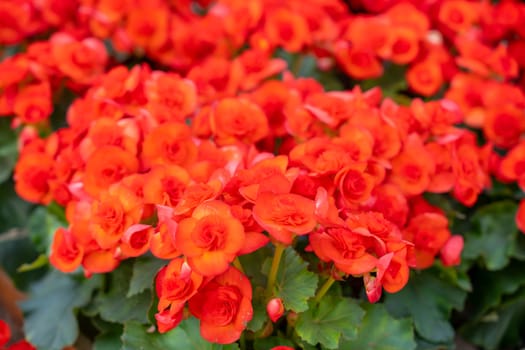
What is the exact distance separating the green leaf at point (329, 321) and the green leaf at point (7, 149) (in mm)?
855

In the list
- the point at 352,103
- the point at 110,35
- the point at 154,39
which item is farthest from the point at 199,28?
the point at 352,103

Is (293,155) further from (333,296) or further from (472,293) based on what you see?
(472,293)

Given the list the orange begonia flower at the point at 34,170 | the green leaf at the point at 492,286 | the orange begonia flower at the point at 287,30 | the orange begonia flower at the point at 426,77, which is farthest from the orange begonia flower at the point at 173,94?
the green leaf at the point at 492,286

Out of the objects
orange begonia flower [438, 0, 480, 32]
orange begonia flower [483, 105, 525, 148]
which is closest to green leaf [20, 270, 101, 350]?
orange begonia flower [483, 105, 525, 148]

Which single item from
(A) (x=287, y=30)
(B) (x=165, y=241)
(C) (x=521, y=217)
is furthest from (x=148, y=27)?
(C) (x=521, y=217)

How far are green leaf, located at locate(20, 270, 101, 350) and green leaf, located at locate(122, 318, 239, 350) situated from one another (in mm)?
209

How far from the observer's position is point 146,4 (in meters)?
1.61

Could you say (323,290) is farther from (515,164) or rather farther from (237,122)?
(515,164)

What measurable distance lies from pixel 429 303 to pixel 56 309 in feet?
2.33

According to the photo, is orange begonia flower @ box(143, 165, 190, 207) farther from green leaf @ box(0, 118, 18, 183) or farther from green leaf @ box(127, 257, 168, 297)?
green leaf @ box(0, 118, 18, 183)

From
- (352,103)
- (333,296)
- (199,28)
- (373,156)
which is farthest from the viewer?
(199,28)

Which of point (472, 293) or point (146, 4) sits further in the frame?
point (146, 4)

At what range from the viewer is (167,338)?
38.9 inches

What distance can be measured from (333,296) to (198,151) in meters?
0.33
